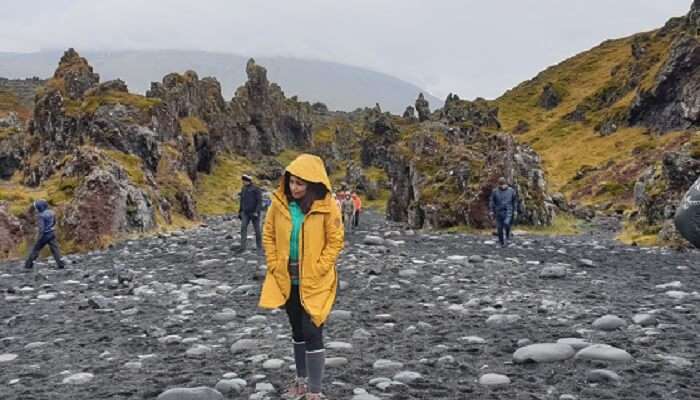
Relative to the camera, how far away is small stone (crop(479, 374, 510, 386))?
738 cm

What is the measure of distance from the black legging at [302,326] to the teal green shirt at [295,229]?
0.36m

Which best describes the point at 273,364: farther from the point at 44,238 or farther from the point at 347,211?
the point at 347,211

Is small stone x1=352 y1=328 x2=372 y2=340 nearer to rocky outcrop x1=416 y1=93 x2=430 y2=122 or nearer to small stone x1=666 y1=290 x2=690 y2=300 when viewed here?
small stone x1=666 y1=290 x2=690 y2=300

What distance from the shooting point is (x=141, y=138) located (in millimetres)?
46812

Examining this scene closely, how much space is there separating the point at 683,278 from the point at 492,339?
7667 millimetres

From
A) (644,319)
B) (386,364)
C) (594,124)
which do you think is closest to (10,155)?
(386,364)

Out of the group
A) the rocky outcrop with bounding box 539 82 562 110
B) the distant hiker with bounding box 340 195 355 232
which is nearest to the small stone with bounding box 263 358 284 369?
the distant hiker with bounding box 340 195 355 232

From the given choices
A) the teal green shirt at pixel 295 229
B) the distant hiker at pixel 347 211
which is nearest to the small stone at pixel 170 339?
the teal green shirt at pixel 295 229

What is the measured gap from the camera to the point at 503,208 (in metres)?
24.5

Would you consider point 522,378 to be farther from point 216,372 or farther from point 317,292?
point 216,372

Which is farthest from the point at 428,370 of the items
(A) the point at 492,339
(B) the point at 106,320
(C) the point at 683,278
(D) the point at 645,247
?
(D) the point at 645,247

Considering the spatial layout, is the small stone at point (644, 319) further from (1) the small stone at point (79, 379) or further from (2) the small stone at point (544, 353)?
(1) the small stone at point (79, 379)

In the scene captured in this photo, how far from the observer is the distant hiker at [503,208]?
24375 mm

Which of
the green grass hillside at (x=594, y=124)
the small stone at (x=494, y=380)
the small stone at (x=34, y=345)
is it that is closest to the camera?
the small stone at (x=494, y=380)
